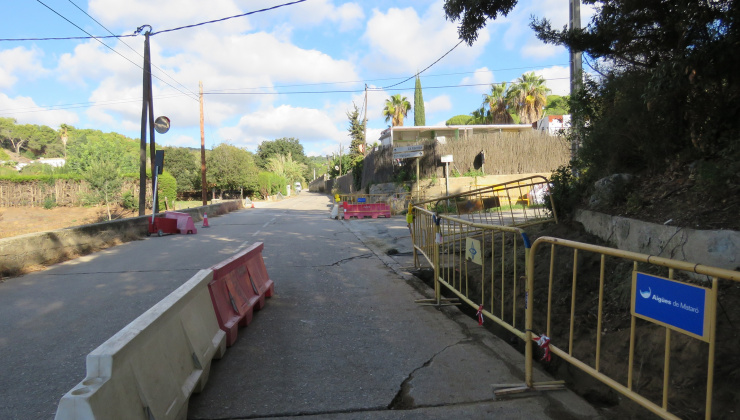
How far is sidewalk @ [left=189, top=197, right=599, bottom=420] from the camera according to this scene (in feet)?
10.8

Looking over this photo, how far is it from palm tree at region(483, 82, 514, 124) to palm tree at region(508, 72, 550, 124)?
131 cm

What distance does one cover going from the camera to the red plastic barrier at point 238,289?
4.55 m

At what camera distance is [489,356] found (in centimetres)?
430

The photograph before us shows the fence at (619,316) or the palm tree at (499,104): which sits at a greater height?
the palm tree at (499,104)

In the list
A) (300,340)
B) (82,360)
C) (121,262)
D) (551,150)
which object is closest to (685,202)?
(300,340)

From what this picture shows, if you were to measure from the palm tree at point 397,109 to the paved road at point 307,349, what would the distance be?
45582 mm

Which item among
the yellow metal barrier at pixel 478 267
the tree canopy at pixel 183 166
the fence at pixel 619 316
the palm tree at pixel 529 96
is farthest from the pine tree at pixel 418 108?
the fence at pixel 619 316

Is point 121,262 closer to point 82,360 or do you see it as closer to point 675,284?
point 82,360

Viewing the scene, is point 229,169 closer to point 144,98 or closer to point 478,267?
point 144,98

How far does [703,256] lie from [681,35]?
2470 mm

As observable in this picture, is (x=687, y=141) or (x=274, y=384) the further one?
(x=687, y=141)

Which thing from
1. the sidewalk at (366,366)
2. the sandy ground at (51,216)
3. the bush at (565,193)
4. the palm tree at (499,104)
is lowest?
the sandy ground at (51,216)

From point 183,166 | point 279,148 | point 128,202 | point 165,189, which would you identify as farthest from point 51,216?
point 279,148

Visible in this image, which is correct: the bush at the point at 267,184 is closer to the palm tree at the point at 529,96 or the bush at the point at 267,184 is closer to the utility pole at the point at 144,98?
the palm tree at the point at 529,96
